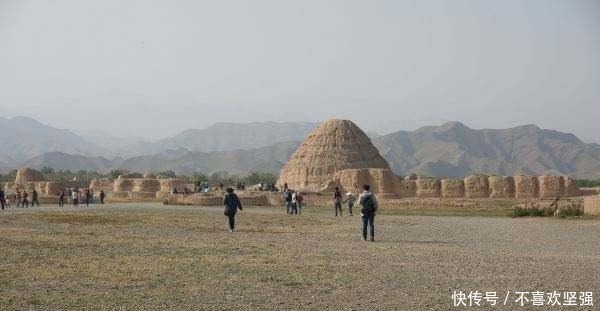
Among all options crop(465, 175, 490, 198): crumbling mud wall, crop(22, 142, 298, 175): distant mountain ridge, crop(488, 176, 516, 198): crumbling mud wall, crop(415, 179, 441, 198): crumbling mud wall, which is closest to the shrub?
crop(488, 176, 516, 198): crumbling mud wall

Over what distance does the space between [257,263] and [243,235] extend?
628cm

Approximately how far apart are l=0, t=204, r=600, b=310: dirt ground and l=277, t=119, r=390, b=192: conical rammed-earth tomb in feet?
139

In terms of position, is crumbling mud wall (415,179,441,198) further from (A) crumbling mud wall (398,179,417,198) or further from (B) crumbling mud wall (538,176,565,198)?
(B) crumbling mud wall (538,176,565,198)

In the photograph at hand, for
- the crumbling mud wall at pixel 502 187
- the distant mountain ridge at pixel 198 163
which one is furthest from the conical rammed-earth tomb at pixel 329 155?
the distant mountain ridge at pixel 198 163

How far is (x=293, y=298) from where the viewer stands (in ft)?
29.1

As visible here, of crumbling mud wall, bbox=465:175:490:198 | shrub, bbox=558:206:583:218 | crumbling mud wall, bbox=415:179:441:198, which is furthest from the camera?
crumbling mud wall, bbox=415:179:441:198

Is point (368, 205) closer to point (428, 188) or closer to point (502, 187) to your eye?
point (428, 188)

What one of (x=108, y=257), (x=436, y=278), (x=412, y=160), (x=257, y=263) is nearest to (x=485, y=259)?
(x=436, y=278)

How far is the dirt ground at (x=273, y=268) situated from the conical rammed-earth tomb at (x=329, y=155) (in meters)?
42.5

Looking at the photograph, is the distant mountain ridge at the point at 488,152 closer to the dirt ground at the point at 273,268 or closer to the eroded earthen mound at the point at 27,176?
the eroded earthen mound at the point at 27,176

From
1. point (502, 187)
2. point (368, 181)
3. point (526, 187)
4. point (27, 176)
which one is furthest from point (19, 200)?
point (526, 187)

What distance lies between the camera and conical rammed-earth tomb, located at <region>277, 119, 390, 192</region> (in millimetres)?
62312

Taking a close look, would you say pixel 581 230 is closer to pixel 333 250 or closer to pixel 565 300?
pixel 333 250

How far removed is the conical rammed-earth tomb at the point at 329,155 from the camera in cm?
6231
